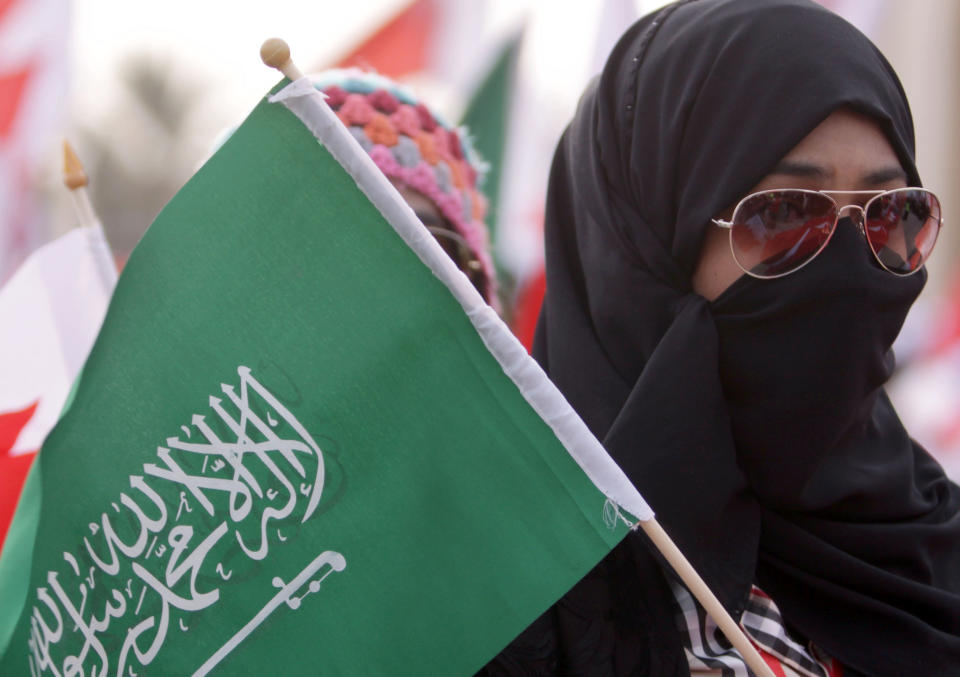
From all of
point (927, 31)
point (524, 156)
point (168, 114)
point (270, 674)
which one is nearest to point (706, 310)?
point (270, 674)

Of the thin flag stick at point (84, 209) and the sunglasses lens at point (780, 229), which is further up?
the thin flag stick at point (84, 209)

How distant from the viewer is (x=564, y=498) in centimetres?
129

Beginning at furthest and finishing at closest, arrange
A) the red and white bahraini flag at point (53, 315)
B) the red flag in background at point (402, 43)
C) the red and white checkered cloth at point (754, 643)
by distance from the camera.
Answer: the red flag in background at point (402, 43) → the red and white bahraini flag at point (53, 315) → the red and white checkered cloth at point (754, 643)

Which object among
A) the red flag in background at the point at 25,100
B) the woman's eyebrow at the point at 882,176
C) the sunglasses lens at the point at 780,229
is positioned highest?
the red flag in background at the point at 25,100

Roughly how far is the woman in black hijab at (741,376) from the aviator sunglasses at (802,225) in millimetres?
23

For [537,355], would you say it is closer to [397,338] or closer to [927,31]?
[397,338]

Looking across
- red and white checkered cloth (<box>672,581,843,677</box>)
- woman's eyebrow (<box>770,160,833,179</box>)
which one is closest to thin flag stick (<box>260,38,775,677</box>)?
red and white checkered cloth (<box>672,581,843,677</box>)

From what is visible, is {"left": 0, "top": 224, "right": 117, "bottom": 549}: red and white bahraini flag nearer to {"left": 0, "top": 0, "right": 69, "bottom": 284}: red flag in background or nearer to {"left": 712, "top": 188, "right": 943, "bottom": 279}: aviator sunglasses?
{"left": 0, "top": 0, "right": 69, "bottom": 284}: red flag in background

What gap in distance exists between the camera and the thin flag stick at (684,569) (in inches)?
49.5

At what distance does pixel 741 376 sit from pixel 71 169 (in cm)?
136

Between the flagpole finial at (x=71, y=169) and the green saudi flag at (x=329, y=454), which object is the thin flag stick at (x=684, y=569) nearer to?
the green saudi flag at (x=329, y=454)

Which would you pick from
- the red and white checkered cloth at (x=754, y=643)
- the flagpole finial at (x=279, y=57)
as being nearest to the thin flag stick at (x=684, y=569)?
the flagpole finial at (x=279, y=57)

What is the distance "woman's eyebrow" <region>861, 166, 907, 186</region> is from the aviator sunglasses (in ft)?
0.05

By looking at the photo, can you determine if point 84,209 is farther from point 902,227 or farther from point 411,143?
point 902,227
